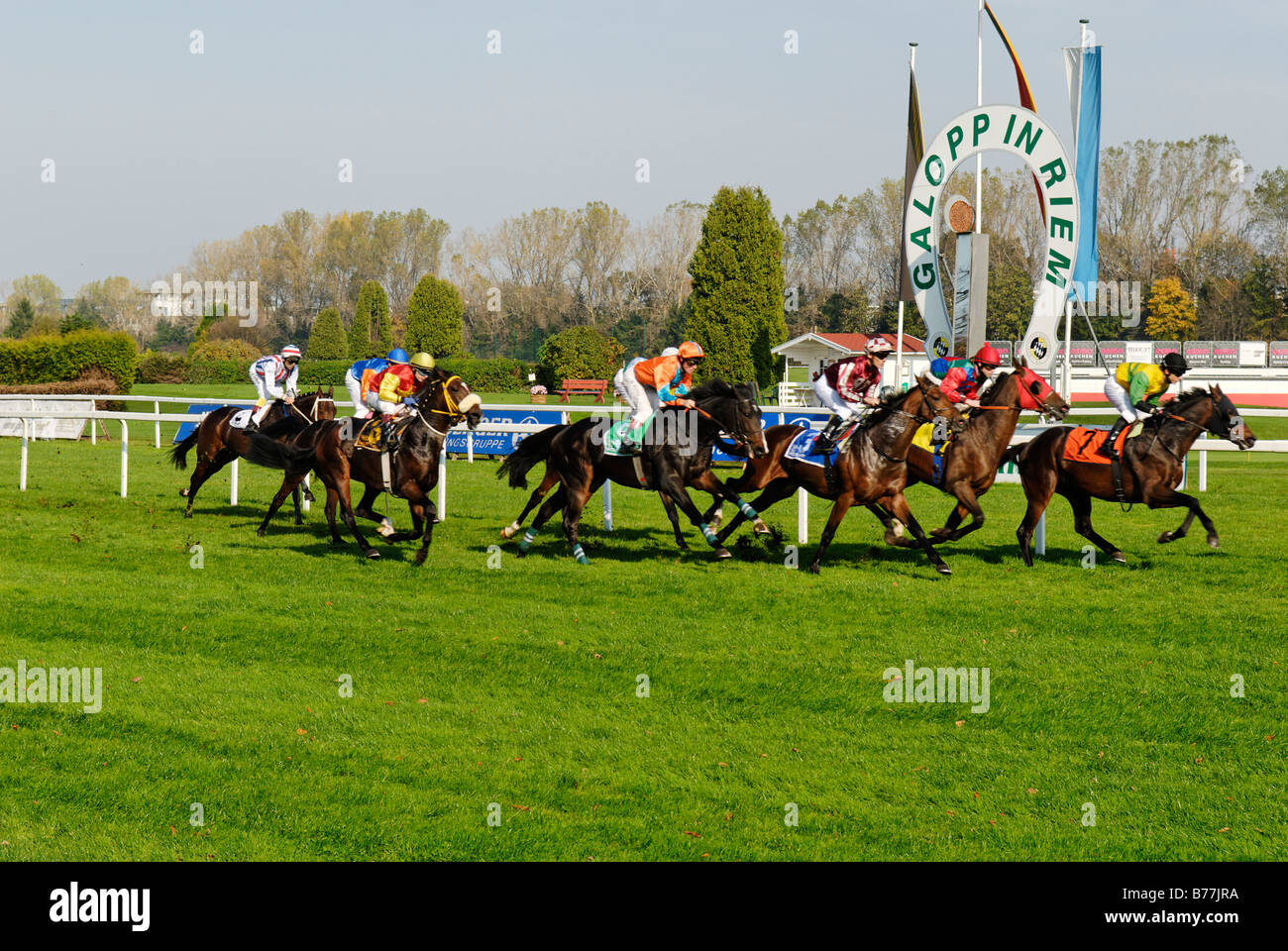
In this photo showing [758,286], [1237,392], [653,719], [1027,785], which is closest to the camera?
[1027,785]

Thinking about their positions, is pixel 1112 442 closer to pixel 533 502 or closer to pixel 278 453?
pixel 533 502

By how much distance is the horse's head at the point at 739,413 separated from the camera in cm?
931

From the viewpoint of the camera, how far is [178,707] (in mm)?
5383

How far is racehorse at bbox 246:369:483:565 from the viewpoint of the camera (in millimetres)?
9227

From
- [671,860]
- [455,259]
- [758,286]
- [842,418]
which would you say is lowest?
[671,860]

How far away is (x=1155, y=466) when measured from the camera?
29.8ft

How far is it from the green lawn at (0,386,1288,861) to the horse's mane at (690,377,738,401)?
4.40ft

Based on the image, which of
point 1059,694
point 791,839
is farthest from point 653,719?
point 1059,694

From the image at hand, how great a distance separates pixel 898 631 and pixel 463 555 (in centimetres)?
408

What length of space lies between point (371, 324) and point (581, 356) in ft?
61.1

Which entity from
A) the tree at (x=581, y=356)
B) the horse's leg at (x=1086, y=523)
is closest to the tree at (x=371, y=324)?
the tree at (x=581, y=356)

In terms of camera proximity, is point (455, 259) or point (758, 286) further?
point (455, 259)

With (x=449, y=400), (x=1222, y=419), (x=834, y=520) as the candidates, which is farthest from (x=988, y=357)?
(x=449, y=400)

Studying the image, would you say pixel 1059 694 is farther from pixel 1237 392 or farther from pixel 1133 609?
pixel 1237 392
